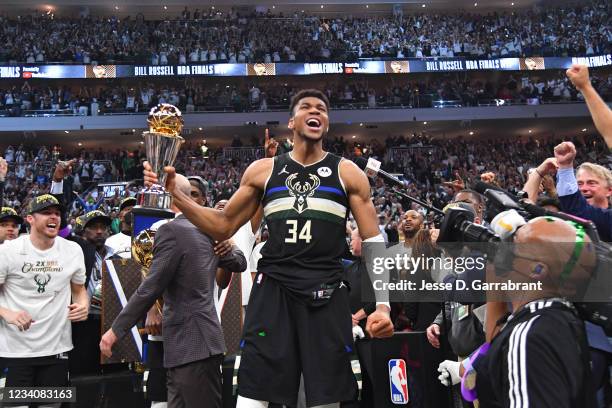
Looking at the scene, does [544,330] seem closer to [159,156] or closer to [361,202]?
[361,202]

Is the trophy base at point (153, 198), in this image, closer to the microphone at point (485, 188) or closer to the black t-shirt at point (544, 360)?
the microphone at point (485, 188)

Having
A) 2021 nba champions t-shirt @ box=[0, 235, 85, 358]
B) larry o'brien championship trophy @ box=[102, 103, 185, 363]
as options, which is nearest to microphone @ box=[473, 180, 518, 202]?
larry o'brien championship trophy @ box=[102, 103, 185, 363]

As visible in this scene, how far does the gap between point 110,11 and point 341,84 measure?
14759 millimetres

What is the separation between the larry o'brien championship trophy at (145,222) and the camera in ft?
11.0

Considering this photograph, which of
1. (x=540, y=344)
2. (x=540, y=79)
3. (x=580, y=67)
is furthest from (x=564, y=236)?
(x=540, y=79)

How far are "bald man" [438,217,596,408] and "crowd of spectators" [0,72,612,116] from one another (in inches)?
1039

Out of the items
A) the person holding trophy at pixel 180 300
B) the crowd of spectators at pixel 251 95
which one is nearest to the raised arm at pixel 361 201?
the person holding trophy at pixel 180 300

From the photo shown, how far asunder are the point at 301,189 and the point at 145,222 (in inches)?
63.2

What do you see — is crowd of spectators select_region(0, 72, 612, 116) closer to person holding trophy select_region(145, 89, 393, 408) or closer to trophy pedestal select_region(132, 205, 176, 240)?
trophy pedestal select_region(132, 205, 176, 240)

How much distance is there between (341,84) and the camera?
3253cm

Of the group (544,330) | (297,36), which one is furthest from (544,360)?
(297,36)

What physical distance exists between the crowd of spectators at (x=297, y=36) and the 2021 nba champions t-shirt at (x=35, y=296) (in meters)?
26.8

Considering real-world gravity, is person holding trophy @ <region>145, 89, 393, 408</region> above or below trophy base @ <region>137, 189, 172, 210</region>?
below

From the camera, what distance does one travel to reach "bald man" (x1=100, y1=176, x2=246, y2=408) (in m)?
3.39
